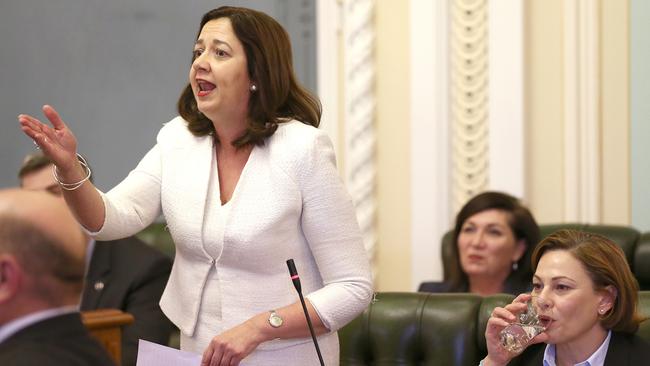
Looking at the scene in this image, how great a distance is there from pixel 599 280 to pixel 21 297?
1.81 metres

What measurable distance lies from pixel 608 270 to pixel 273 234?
1.02m

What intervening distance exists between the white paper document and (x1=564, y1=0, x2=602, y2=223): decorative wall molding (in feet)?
9.69

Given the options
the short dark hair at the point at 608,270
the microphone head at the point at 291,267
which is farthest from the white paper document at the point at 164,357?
the short dark hair at the point at 608,270

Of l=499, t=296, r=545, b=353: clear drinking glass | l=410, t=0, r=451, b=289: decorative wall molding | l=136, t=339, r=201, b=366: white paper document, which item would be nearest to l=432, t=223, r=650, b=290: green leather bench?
l=410, t=0, r=451, b=289: decorative wall molding

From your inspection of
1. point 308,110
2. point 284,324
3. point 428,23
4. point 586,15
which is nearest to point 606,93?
point 586,15

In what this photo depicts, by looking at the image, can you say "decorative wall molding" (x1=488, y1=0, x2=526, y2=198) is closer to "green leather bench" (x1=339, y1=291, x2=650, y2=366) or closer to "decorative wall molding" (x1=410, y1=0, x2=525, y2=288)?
"decorative wall molding" (x1=410, y1=0, x2=525, y2=288)

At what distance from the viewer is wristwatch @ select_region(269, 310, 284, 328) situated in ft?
8.87

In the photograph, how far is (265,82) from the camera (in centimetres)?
294

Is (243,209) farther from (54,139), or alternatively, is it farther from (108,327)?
(108,327)

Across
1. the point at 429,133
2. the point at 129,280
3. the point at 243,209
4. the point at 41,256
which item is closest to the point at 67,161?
the point at 243,209

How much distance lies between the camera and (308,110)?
9.84ft

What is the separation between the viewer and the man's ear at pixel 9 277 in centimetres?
191

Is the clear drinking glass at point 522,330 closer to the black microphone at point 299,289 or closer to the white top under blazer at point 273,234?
the white top under blazer at point 273,234

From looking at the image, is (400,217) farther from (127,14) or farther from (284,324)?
(284,324)
